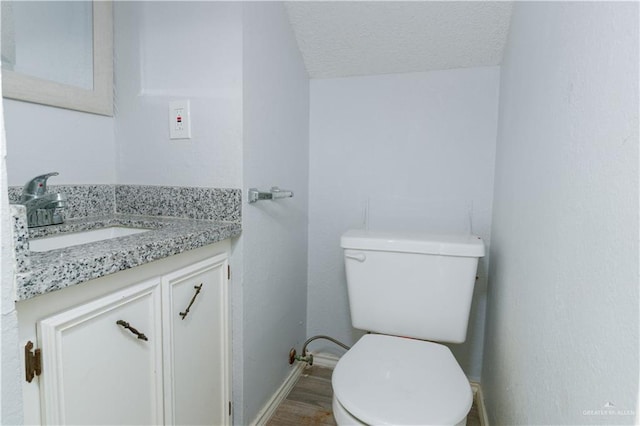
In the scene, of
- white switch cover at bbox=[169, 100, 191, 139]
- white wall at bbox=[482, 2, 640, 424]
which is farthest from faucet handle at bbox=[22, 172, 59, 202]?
white wall at bbox=[482, 2, 640, 424]

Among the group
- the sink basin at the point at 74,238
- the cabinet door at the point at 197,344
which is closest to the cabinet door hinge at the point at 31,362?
the cabinet door at the point at 197,344

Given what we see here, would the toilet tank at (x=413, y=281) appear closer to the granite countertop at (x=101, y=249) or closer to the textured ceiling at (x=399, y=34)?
the granite countertop at (x=101, y=249)

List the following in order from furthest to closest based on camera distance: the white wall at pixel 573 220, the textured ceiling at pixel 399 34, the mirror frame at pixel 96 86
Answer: the textured ceiling at pixel 399 34
the mirror frame at pixel 96 86
the white wall at pixel 573 220

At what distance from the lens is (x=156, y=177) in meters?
1.20

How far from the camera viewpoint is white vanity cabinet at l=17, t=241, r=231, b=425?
0.59 meters

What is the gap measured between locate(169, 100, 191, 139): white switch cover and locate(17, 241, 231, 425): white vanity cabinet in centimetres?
40

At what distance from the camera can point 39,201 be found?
900 millimetres

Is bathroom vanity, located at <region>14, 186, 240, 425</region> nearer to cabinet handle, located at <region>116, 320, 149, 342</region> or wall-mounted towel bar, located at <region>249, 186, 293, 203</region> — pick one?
cabinet handle, located at <region>116, 320, 149, 342</region>

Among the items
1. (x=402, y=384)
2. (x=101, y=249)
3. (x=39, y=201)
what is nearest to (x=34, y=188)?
(x=39, y=201)

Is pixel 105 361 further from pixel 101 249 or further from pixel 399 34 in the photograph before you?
pixel 399 34

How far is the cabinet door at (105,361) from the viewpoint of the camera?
1.94ft

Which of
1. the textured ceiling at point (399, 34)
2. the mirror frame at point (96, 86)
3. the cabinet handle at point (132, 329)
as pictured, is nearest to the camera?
the cabinet handle at point (132, 329)

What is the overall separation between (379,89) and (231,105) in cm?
75

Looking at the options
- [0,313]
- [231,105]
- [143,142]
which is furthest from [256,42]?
[0,313]
